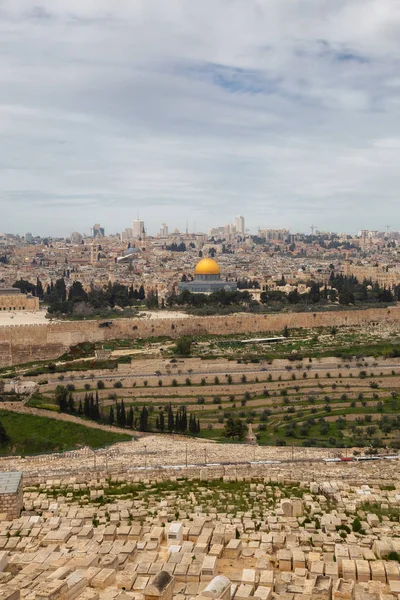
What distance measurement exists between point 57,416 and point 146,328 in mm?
14222

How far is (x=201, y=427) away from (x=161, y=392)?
4.07 meters

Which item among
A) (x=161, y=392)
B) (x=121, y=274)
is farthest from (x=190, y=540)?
(x=121, y=274)

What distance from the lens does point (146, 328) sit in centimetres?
3750

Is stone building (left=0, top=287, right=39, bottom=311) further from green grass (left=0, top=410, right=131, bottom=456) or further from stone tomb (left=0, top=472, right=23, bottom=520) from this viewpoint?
stone tomb (left=0, top=472, right=23, bottom=520)

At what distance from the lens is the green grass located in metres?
21.1

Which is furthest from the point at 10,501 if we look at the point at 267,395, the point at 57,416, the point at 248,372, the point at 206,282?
the point at 206,282

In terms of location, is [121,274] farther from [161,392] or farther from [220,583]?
[220,583]

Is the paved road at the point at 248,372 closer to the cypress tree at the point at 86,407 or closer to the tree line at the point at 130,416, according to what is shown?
the tree line at the point at 130,416

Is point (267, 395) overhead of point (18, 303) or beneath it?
beneath

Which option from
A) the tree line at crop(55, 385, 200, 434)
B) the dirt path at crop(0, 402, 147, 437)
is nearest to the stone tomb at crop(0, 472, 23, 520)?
the dirt path at crop(0, 402, 147, 437)

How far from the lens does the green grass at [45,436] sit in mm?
21078

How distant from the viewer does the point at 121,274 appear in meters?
72.8

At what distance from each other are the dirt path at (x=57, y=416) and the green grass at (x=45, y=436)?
236mm

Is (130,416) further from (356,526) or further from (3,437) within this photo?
(356,526)
